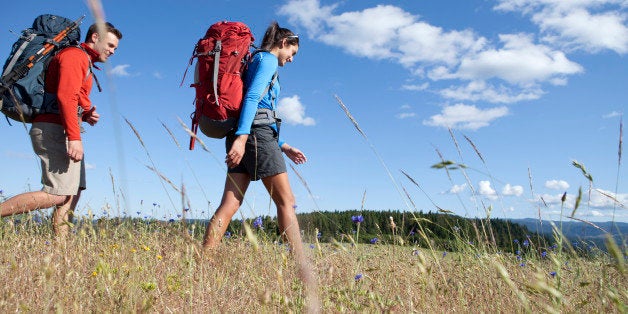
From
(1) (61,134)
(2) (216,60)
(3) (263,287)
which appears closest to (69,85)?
(1) (61,134)

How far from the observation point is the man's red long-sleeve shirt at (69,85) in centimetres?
396

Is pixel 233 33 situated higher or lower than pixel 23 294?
higher

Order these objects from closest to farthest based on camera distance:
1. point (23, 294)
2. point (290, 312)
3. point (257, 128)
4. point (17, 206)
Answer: point (290, 312) < point (23, 294) < point (257, 128) < point (17, 206)

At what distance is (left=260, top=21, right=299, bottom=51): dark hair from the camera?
3818 millimetres

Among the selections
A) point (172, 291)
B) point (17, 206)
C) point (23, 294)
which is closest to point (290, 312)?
point (172, 291)

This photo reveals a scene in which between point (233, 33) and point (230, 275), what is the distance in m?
1.80

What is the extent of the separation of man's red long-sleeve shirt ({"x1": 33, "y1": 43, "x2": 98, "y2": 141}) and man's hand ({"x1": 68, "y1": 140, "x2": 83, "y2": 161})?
4 cm

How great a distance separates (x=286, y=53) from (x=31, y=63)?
84.6 inches

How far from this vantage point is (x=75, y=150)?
4039 millimetres

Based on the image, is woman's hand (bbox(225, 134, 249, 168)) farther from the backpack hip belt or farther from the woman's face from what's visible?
the woman's face

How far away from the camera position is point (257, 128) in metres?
3.57

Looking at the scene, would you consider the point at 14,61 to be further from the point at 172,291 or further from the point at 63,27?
the point at 172,291

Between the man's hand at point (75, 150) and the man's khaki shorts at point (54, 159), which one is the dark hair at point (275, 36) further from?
the man's khaki shorts at point (54, 159)

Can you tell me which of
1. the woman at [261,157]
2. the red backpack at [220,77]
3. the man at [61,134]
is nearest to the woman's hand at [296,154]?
the woman at [261,157]
